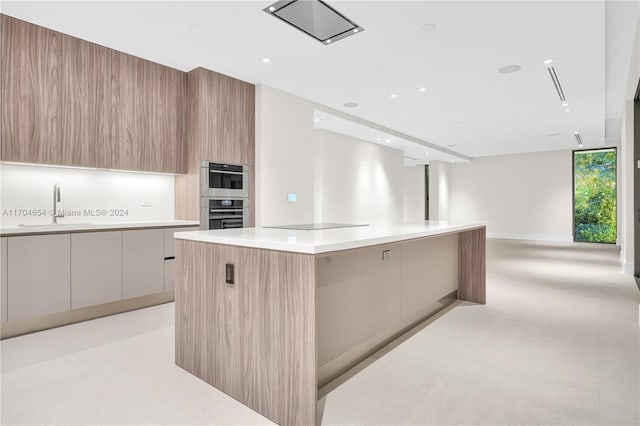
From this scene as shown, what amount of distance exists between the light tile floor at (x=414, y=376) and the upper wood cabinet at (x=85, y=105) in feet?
5.27

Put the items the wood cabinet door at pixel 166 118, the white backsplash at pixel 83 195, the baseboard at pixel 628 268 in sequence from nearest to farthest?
1. the white backsplash at pixel 83 195
2. the wood cabinet door at pixel 166 118
3. the baseboard at pixel 628 268

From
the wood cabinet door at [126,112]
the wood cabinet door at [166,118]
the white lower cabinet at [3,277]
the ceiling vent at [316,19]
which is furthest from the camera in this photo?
the wood cabinet door at [166,118]

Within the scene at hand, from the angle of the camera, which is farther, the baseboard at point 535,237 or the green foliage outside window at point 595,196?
the baseboard at point 535,237

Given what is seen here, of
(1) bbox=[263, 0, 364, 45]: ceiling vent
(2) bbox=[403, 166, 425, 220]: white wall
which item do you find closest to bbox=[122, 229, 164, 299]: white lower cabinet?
(1) bbox=[263, 0, 364, 45]: ceiling vent

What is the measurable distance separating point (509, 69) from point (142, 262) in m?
4.67

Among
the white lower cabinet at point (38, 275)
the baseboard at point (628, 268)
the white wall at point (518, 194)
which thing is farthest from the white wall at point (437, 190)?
the white lower cabinet at point (38, 275)

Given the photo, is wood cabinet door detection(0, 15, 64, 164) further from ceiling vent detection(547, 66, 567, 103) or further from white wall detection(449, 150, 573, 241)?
white wall detection(449, 150, 573, 241)

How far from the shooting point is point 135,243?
3467 mm

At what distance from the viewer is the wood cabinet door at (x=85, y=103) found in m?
3.30

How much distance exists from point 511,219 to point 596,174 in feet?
8.32

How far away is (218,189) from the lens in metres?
4.27

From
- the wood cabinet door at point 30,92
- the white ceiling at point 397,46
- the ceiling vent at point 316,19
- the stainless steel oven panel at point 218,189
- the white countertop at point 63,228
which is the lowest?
the white countertop at point 63,228

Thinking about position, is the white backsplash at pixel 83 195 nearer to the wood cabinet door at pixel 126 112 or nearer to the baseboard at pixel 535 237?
the wood cabinet door at pixel 126 112

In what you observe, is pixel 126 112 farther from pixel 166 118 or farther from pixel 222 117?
pixel 222 117
